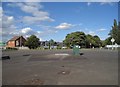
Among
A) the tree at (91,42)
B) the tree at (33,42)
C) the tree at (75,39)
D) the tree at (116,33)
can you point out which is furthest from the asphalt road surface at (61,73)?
the tree at (91,42)

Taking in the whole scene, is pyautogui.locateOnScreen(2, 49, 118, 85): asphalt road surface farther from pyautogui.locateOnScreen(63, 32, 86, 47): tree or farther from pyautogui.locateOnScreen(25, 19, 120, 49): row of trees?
pyautogui.locateOnScreen(63, 32, 86, 47): tree

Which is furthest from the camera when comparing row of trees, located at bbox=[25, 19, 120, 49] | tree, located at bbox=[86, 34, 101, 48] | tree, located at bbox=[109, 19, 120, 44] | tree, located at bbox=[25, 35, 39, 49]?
tree, located at bbox=[86, 34, 101, 48]

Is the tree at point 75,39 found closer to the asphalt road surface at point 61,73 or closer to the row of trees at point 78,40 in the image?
the row of trees at point 78,40

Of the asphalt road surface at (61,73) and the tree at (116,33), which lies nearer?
the asphalt road surface at (61,73)

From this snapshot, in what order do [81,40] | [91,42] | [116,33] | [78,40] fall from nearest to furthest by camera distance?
[116,33], [78,40], [81,40], [91,42]

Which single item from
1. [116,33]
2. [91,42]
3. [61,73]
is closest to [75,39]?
[91,42]

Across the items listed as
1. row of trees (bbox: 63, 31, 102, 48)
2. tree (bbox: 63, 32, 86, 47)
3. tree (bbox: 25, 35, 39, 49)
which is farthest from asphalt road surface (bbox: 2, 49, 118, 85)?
tree (bbox: 63, 32, 86, 47)

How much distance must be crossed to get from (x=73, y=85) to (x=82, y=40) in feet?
446

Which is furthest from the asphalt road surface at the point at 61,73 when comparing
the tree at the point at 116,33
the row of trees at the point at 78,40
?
the row of trees at the point at 78,40

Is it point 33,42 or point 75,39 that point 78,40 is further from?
point 33,42

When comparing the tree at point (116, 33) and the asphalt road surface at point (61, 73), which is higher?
the tree at point (116, 33)

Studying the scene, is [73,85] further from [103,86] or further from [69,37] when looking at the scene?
[69,37]

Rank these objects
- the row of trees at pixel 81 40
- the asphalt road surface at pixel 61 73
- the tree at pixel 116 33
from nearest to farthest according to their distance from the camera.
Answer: the asphalt road surface at pixel 61 73, the tree at pixel 116 33, the row of trees at pixel 81 40

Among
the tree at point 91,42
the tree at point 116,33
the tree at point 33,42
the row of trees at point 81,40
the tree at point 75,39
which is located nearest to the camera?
the tree at point 116,33
